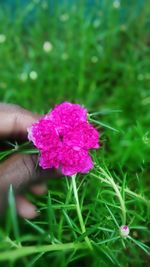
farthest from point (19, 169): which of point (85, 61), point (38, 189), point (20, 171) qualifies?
point (85, 61)

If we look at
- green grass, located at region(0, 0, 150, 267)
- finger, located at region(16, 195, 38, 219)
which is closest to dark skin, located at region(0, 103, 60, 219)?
finger, located at region(16, 195, 38, 219)

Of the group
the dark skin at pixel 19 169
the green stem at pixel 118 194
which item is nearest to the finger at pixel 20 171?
the dark skin at pixel 19 169

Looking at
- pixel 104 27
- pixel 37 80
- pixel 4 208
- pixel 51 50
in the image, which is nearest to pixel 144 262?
pixel 4 208

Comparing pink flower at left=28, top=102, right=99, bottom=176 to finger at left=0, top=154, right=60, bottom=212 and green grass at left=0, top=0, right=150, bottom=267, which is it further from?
green grass at left=0, top=0, right=150, bottom=267

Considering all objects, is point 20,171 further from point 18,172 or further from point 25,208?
point 25,208

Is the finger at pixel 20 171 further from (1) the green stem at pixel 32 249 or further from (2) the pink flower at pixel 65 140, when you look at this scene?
(1) the green stem at pixel 32 249

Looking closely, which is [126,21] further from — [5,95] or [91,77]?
[5,95]

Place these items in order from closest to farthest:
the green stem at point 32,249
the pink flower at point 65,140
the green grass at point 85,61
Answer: the green stem at point 32,249, the pink flower at point 65,140, the green grass at point 85,61
